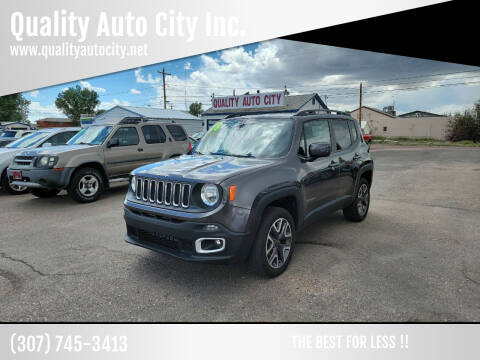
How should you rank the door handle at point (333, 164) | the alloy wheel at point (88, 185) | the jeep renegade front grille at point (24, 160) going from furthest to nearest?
the alloy wheel at point (88, 185)
the jeep renegade front grille at point (24, 160)
the door handle at point (333, 164)

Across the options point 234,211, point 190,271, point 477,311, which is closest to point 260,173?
point 234,211

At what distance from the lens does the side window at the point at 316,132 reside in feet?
14.0

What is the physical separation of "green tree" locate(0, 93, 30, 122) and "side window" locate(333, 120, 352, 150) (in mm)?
67035

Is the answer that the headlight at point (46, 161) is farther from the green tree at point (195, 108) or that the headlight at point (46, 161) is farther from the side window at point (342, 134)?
the green tree at point (195, 108)

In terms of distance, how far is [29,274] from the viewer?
380 centimetres

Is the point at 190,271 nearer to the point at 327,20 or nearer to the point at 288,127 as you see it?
the point at 288,127

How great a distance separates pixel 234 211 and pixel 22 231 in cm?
438

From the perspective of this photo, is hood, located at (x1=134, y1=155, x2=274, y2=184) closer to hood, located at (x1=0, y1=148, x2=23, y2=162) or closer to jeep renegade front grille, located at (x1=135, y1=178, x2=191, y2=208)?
jeep renegade front grille, located at (x1=135, y1=178, x2=191, y2=208)

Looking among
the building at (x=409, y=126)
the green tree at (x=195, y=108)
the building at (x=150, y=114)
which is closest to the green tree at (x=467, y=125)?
the building at (x=409, y=126)

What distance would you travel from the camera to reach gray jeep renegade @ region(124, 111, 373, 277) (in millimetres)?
3121

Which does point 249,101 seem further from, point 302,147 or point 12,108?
point 12,108

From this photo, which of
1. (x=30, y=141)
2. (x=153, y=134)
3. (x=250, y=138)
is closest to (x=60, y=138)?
(x=30, y=141)

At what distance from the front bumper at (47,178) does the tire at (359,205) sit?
581 cm

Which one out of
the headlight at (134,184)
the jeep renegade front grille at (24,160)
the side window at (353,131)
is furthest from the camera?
the jeep renegade front grille at (24,160)
